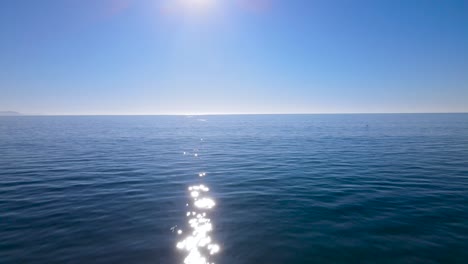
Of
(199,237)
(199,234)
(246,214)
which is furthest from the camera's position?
(246,214)

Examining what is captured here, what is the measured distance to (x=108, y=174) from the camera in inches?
803

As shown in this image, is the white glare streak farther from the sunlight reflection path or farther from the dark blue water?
the dark blue water

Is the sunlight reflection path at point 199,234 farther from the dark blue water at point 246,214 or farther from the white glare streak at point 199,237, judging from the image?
the dark blue water at point 246,214

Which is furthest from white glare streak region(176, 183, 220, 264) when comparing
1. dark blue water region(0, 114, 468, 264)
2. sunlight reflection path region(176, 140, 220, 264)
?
dark blue water region(0, 114, 468, 264)

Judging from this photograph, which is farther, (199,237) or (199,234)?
(199,234)

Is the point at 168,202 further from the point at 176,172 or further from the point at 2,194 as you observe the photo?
the point at 2,194

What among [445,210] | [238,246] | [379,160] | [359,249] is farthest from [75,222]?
[379,160]

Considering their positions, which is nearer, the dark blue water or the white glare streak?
the white glare streak

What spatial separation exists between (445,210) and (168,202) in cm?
1547

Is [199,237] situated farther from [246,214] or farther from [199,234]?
[246,214]

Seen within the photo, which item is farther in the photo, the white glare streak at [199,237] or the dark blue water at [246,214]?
the dark blue water at [246,214]

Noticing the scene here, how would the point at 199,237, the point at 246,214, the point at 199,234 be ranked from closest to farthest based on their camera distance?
1. the point at 199,237
2. the point at 199,234
3. the point at 246,214

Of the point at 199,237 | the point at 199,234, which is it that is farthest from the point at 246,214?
the point at 199,237

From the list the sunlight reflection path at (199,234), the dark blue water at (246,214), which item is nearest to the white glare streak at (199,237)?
the sunlight reflection path at (199,234)
